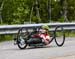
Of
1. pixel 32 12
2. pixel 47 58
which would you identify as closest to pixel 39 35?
pixel 47 58

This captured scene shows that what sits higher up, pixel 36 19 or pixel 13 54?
pixel 13 54

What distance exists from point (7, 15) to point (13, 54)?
16.2 m

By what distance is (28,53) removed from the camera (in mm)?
12836

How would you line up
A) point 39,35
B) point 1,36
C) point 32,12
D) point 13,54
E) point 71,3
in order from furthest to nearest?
point 71,3 → point 32,12 → point 1,36 → point 39,35 → point 13,54

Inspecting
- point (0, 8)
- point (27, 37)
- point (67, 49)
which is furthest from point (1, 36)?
point (0, 8)

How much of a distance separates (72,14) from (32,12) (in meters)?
6.15

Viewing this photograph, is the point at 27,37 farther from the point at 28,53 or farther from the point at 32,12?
the point at 32,12

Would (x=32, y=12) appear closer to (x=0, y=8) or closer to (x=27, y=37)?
(x=0, y=8)

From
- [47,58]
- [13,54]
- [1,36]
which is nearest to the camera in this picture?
[47,58]

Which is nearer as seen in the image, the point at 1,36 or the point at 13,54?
the point at 13,54

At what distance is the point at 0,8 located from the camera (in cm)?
2791

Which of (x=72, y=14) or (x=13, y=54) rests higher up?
(x=13, y=54)

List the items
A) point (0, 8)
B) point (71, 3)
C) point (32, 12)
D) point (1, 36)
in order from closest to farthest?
point (1, 36)
point (0, 8)
point (32, 12)
point (71, 3)

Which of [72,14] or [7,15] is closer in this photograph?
[7,15]
